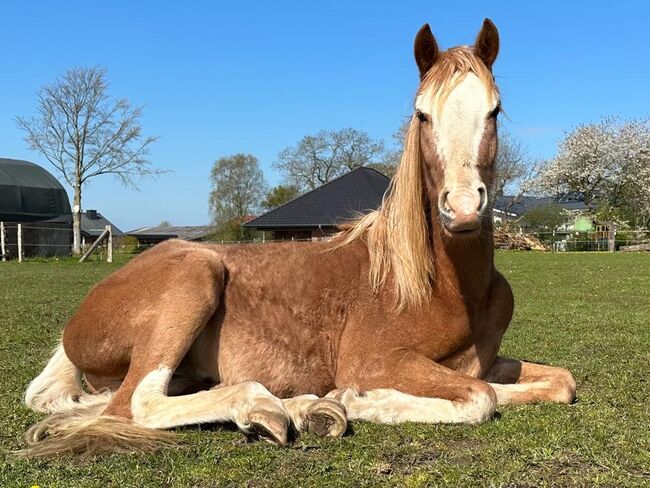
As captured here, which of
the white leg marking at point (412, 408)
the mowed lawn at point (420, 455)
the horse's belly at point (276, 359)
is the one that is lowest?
the mowed lawn at point (420, 455)

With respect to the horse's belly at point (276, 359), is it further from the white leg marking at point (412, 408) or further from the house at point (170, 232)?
the house at point (170, 232)

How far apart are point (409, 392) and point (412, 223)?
1.13 meters

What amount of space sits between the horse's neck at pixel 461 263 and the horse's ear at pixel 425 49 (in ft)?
3.33

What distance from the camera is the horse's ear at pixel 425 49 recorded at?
157 inches

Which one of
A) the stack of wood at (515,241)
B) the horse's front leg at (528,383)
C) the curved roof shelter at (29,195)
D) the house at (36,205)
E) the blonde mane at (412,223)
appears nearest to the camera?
the blonde mane at (412,223)

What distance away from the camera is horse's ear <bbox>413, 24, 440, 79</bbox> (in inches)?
157

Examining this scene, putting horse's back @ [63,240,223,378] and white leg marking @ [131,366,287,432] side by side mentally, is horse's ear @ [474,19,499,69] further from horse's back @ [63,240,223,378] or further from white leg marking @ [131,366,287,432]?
white leg marking @ [131,366,287,432]

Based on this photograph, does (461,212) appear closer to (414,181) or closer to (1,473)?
(414,181)

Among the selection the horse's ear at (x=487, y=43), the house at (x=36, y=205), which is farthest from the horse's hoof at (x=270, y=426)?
the house at (x=36, y=205)

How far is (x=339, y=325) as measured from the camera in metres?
4.23

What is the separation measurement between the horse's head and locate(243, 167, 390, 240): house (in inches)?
1527

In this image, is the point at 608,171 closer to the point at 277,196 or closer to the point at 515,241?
the point at 515,241

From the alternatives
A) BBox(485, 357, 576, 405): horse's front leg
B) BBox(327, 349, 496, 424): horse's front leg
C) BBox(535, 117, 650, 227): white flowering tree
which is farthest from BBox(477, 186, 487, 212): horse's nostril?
BBox(535, 117, 650, 227): white flowering tree

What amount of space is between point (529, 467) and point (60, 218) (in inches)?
1767
